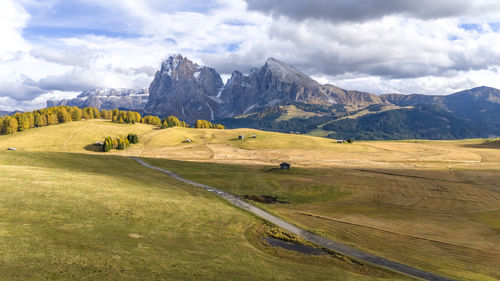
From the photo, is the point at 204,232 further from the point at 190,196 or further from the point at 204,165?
the point at 204,165

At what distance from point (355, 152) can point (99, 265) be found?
A: 137 metres

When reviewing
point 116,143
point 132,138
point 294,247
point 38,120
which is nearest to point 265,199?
point 294,247

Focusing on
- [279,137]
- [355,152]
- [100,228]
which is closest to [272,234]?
[100,228]

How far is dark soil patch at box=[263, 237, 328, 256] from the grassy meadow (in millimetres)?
1467

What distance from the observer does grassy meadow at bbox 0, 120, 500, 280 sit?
74.1ft

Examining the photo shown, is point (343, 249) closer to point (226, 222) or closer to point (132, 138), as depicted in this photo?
point (226, 222)

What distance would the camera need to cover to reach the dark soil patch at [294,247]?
107 ft

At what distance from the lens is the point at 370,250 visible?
1337 inches

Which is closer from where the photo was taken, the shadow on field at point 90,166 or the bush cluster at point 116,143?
the shadow on field at point 90,166

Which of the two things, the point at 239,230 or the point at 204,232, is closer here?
the point at 204,232

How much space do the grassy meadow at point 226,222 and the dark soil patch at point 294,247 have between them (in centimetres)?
147

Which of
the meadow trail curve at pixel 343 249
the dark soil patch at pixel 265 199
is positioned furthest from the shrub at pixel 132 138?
the meadow trail curve at pixel 343 249

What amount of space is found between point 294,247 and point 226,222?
10570 millimetres

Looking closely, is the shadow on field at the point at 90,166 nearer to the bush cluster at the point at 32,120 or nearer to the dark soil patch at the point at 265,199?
the dark soil patch at the point at 265,199
